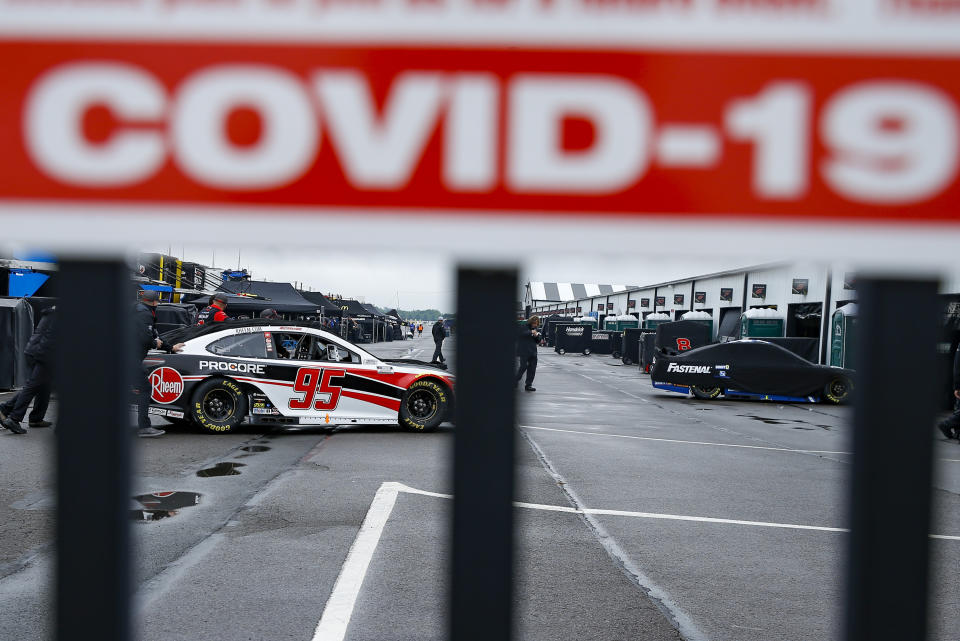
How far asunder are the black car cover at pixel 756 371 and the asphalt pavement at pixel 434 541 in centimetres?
737

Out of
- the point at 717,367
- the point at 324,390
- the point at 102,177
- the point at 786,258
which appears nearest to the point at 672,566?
the point at 786,258

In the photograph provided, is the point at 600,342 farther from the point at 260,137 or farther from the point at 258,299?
the point at 260,137

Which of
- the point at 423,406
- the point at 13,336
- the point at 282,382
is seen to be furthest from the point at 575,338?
the point at 282,382

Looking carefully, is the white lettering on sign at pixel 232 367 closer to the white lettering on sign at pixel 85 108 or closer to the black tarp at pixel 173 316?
the white lettering on sign at pixel 85 108

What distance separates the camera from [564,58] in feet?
3.22

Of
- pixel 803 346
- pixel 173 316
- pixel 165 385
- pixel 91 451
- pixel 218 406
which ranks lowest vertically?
pixel 218 406

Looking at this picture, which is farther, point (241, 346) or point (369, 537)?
point (241, 346)

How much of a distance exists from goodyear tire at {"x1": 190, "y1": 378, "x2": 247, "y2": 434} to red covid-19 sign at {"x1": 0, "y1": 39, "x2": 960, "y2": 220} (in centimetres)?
956

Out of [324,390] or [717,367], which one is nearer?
[324,390]

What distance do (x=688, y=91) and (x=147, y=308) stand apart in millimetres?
9622

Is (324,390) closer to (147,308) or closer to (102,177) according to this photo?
(147,308)

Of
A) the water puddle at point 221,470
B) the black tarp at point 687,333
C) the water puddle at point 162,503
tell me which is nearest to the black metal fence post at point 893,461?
the water puddle at point 162,503

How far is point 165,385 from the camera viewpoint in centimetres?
999

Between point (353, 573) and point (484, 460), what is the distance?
3659 millimetres
